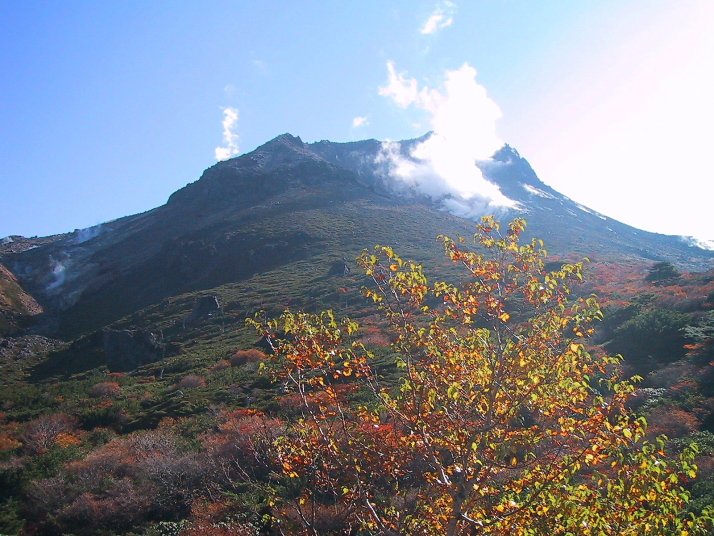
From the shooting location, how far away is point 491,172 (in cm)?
16862

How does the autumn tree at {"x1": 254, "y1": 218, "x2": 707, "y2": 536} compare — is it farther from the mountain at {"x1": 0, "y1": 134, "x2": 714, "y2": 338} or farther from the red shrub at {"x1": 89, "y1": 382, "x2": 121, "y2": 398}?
the mountain at {"x1": 0, "y1": 134, "x2": 714, "y2": 338}

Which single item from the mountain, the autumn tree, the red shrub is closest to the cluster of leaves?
the autumn tree

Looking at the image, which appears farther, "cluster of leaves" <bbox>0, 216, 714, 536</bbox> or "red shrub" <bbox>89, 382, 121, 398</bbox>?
"red shrub" <bbox>89, 382, 121, 398</bbox>

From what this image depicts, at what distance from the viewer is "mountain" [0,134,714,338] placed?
259 ft

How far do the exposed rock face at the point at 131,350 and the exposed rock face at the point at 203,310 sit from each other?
8.66m

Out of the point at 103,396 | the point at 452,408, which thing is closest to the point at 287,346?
the point at 452,408

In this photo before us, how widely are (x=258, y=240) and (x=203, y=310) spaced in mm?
30559

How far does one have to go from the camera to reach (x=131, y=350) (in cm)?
4922

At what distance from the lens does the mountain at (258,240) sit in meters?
78.8

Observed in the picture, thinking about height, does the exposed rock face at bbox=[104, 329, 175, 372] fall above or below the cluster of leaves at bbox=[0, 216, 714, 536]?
below

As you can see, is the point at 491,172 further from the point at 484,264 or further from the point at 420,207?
the point at 484,264

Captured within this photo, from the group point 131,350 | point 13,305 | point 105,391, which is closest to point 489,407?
point 105,391

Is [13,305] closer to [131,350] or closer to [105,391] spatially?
[131,350]

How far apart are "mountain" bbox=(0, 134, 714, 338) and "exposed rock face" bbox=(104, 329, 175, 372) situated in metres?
13.3
